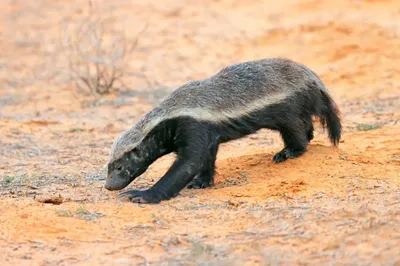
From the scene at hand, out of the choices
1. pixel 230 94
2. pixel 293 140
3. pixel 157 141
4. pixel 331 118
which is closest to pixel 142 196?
pixel 157 141

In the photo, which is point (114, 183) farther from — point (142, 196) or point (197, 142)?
point (197, 142)

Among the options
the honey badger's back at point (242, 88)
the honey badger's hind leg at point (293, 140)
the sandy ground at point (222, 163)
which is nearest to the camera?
the sandy ground at point (222, 163)

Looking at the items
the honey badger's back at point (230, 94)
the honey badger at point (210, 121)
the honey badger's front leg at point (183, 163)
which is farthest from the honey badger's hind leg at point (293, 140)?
the honey badger's front leg at point (183, 163)

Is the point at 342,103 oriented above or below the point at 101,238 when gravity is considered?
below

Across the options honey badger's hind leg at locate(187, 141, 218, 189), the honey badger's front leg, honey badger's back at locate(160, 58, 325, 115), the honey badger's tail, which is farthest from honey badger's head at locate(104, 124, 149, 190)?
the honey badger's tail

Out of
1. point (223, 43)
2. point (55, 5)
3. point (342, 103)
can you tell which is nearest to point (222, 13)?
point (223, 43)

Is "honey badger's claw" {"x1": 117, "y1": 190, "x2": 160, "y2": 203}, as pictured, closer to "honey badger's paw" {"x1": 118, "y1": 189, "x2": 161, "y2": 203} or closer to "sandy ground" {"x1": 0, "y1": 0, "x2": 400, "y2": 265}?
"honey badger's paw" {"x1": 118, "y1": 189, "x2": 161, "y2": 203}

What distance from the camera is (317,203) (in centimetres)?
571

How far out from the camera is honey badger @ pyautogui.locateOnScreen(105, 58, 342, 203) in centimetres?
645

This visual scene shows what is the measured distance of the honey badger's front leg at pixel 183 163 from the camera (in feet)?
20.6

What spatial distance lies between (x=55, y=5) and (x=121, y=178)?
45.7ft

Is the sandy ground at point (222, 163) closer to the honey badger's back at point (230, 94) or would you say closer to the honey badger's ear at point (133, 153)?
the honey badger's ear at point (133, 153)

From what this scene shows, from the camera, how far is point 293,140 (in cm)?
721

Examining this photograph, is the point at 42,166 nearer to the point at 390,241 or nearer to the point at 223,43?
the point at 390,241
